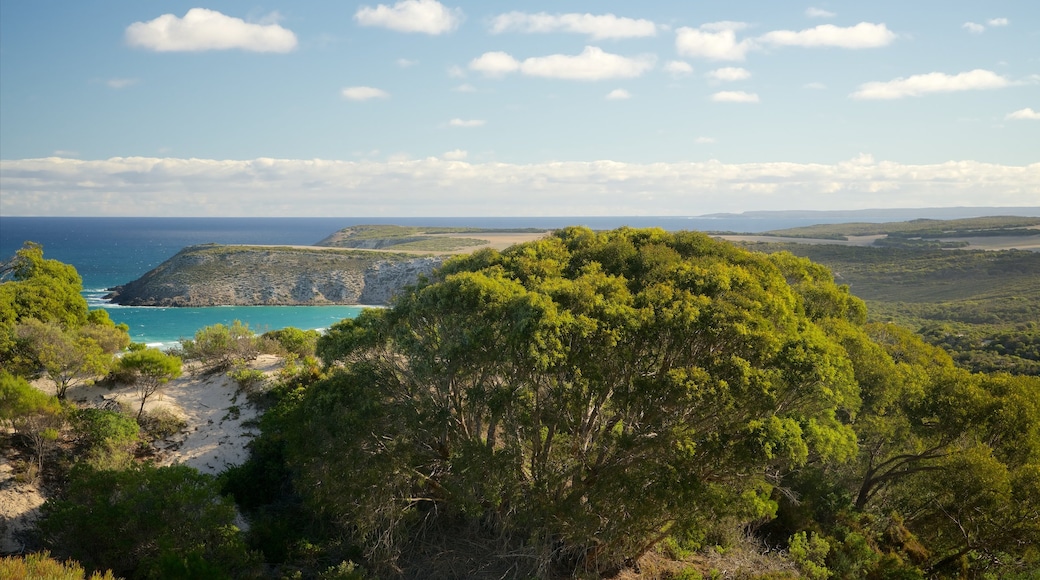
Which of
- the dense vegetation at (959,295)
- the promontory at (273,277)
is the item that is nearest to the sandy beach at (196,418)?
the dense vegetation at (959,295)

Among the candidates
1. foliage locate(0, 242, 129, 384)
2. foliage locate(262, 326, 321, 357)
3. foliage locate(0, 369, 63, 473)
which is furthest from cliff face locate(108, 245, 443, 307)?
foliage locate(0, 369, 63, 473)

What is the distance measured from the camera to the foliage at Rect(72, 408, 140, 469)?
17922 mm

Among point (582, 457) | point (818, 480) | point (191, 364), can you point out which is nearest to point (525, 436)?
point (582, 457)

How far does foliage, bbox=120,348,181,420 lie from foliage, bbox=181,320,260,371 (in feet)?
9.57

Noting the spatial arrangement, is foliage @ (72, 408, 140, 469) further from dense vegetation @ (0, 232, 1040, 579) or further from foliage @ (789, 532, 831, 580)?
foliage @ (789, 532, 831, 580)

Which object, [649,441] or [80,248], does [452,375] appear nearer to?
[649,441]

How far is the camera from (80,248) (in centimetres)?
15762

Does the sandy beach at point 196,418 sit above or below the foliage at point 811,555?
above

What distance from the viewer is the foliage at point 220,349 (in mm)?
25828

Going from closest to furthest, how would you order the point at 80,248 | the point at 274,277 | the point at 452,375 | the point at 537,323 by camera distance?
1. the point at 537,323
2. the point at 452,375
3. the point at 274,277
4. the point at 80,248

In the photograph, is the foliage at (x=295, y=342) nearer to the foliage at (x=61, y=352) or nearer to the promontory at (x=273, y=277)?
the foliage at (x=61, y=352)

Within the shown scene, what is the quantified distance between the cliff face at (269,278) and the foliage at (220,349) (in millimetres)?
46911

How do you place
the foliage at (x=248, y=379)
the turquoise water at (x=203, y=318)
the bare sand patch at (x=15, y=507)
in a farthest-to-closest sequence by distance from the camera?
1. the turquoise water at (x=203, y=318)
2. the foliage at (x=248, y=379)
3. the bare sand patch at (x=15, y=507)

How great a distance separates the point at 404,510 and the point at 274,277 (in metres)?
74.9
